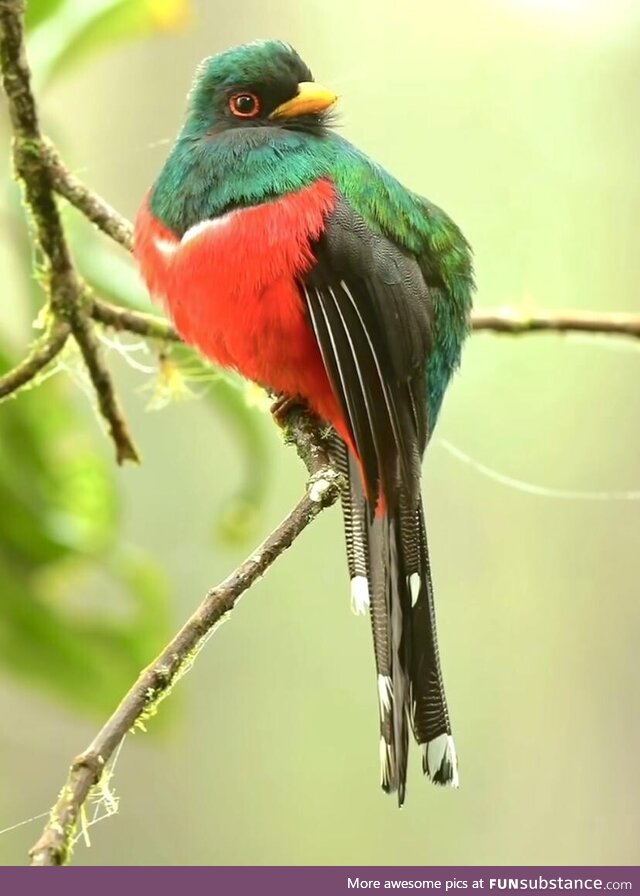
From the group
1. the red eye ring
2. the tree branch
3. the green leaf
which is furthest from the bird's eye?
the green leaf

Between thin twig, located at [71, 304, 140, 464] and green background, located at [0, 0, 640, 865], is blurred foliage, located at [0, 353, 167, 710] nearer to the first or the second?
thin twig, located at [71, 304, 140, 464]

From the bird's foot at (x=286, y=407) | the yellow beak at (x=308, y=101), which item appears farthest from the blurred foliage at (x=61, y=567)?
the yellow beak at (x=308, y=101)

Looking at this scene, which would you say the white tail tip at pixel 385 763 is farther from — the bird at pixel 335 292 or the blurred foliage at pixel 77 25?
the blurred foliage at pixel 77 25

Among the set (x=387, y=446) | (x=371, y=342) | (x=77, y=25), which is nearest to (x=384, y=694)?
(x=387, y=446)

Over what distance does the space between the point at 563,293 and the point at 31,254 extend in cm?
186

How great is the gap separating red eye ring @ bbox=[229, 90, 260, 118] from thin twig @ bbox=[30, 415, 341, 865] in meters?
0.63

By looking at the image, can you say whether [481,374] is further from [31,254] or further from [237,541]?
[31,254]

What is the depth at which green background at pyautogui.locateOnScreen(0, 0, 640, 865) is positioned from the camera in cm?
293

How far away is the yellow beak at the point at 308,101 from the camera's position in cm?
165

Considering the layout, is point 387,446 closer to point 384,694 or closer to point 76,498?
point 384,694

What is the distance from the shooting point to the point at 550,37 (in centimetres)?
297

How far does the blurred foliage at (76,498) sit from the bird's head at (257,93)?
19.3 inches

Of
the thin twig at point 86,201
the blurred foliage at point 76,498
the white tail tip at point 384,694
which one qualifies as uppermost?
the thin twig at point 86,201
